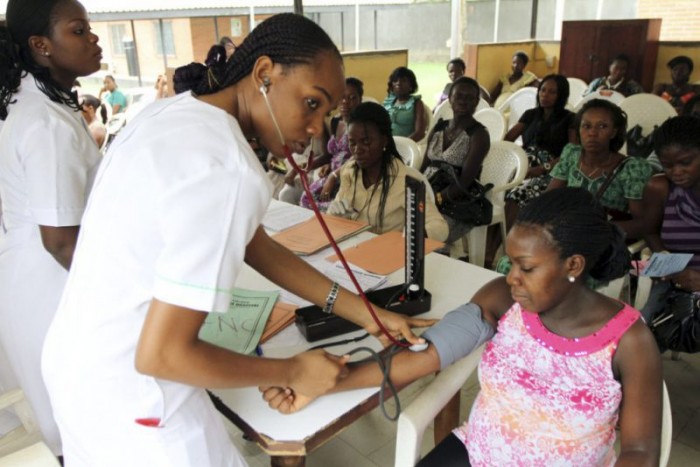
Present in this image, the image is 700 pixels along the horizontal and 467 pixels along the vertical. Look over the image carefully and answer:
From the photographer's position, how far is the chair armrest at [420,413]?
119cm

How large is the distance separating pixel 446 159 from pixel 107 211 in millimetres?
2655

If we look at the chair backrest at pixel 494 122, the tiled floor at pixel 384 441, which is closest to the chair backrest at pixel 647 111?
the chair backrest at pixel 494 122

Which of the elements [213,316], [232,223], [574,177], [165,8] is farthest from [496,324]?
[165,8]

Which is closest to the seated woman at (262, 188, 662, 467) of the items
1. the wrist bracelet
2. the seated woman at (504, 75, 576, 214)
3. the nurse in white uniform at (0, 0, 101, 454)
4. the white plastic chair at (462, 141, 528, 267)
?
the wrist bracelet

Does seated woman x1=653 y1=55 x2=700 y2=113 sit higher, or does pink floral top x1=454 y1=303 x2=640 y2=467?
seated woman x1=653 y1=55 x2=700 y2=113

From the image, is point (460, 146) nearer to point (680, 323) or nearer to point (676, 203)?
point (676, 203)

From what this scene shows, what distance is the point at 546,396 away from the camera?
1146mm

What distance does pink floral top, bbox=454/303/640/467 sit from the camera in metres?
1.10

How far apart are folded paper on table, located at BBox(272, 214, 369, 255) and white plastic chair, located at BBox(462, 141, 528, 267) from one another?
1.11m

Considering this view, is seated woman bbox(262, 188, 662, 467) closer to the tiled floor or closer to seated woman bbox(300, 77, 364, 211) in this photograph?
the tiled floor

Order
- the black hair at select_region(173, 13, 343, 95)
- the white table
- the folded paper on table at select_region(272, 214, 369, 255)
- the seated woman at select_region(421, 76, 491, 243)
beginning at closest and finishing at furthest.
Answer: the black hair at select_region(173, 13, 343, 95) → the white table → the folded paper on table at select_region(272, 214, 369, 255) → the seated woman at select_region(421, 76, 491, 243)

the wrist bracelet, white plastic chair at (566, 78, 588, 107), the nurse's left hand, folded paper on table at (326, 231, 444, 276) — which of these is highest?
white plastic chair at (566, 78, 588, 107)

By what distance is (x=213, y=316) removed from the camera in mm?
1355

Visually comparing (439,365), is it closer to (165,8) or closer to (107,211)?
(107,211)
